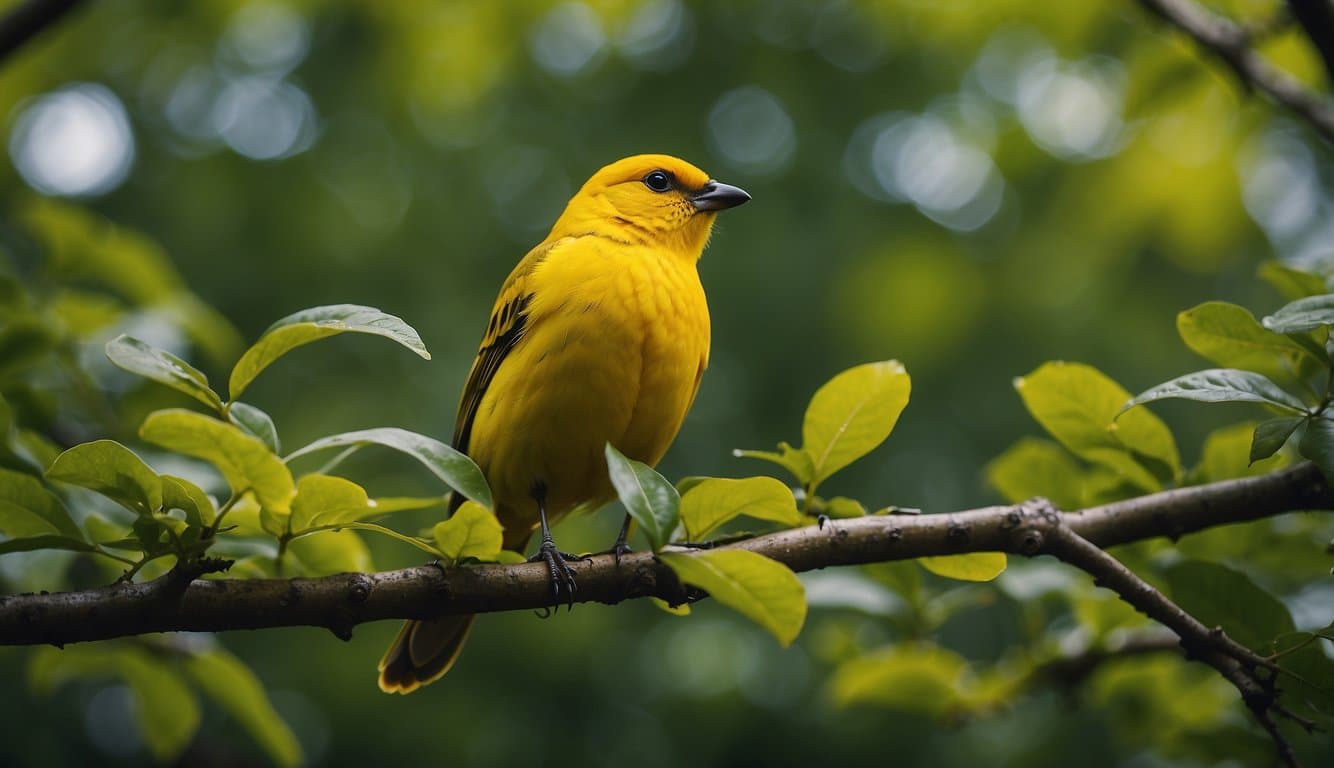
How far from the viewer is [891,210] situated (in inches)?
285

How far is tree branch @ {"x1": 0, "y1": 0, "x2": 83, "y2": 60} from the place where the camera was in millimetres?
3129

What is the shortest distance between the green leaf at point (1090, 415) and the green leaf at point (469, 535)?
127cm

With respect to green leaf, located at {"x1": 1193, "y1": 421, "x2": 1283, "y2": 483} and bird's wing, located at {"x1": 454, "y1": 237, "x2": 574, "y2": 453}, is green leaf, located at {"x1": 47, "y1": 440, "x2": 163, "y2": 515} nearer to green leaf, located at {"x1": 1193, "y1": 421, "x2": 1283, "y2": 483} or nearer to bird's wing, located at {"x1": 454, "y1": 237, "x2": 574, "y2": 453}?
bird's wing, located at {"x1": 454, "y1": 237, "x2": 574, "y2": 453}

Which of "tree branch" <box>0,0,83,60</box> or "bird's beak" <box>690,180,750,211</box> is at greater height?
"tree branch" <box>0,0,83,60</box>

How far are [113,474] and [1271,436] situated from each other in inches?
84.3

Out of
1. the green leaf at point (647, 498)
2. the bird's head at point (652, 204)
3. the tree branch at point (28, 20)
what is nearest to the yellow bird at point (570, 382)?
the bird's head at point (652, 204)

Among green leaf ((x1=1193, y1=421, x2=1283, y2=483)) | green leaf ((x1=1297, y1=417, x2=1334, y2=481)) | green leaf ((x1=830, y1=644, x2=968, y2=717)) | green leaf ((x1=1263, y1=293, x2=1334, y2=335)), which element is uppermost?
green leaf ((x1=1263, y1=293, x2=1334, y2=335))

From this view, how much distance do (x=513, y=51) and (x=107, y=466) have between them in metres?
5.03

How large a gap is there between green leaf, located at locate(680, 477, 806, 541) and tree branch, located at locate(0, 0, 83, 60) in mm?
2403

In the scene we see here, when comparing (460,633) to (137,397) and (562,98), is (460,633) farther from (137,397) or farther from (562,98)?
(562,98)

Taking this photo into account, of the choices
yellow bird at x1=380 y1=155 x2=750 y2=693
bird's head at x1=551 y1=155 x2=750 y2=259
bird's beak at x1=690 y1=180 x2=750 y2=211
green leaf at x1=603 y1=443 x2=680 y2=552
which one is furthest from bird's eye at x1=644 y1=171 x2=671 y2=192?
green leaf at x1=603 y1=443 x2=680 y2=552

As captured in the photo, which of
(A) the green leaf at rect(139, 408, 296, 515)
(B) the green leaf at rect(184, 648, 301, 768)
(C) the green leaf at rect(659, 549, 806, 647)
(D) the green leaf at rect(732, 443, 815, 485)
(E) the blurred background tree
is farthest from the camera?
(E) the blurred background tree

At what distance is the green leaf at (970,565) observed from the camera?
2.40m

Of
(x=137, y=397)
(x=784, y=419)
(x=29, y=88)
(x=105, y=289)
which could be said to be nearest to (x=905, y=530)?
(x=137, y=397)
